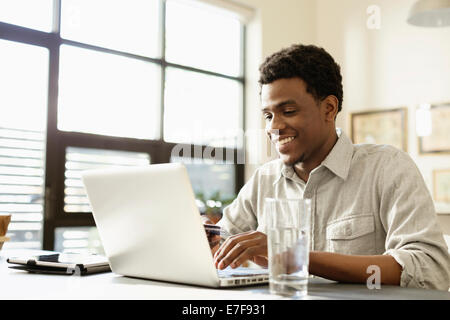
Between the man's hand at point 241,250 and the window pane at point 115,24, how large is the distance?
8.96 ft

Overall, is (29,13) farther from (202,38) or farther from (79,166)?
(202,38)

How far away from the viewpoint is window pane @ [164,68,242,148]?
153 inches

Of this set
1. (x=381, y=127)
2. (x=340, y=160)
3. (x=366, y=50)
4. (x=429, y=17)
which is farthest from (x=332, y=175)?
(x=366, y=50)

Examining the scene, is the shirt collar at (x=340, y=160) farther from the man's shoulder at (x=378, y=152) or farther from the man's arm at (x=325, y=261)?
the man's arm at (x=325, y=261)

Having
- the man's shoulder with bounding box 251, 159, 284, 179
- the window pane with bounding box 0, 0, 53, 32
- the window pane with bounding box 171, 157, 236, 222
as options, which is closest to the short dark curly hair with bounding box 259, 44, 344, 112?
the man's shoulder with bounding box 251, 159, 284, 179

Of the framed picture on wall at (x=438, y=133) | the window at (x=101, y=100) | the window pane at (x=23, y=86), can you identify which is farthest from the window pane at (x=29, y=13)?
the framed picture on wall at (x=438, y=133)

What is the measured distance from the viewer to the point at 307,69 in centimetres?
145

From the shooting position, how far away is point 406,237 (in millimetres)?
1164

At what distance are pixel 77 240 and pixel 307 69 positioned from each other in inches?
92.0

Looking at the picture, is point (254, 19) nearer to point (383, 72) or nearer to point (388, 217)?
point (383, 72)

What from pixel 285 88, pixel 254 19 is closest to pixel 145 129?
pixel 254 19

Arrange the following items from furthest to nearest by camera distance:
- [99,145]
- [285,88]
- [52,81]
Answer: [99,145], [52,81], [285,88]

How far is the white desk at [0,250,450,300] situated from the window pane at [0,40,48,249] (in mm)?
2116
